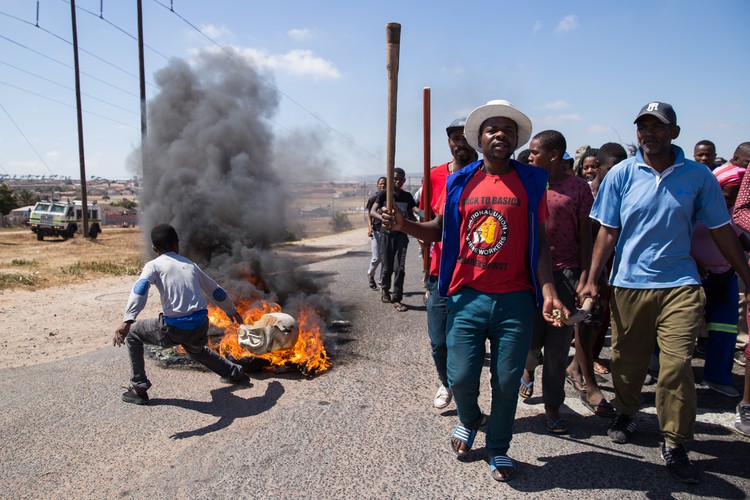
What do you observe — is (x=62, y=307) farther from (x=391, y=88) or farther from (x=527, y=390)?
(x=391, y=88)

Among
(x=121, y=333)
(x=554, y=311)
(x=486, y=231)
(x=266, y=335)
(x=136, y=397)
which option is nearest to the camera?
(x=554, y=311)

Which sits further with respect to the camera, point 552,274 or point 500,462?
point 552,274

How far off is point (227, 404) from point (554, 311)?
249cm

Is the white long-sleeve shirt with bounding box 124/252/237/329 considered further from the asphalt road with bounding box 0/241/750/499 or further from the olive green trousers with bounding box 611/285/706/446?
the olive green trousers with bounding box 611/285/706/446

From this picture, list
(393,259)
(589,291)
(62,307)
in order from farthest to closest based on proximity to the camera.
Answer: (62,307), (393,259), (589,291)

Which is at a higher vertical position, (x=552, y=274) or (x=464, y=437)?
(x=552, y=274)

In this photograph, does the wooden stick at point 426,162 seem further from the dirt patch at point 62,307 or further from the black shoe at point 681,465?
the dirt patch at point 62,307

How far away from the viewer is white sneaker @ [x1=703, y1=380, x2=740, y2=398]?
407 cm

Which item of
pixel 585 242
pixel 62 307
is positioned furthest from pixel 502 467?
pixel 62 307

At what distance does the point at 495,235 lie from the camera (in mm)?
2863

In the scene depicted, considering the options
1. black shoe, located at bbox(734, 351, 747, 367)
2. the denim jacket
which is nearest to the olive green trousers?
the denim jacket

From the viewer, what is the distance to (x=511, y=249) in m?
2.84

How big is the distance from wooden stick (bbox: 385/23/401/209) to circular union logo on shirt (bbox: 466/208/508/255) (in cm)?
47

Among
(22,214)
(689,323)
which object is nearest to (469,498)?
(689,323)
